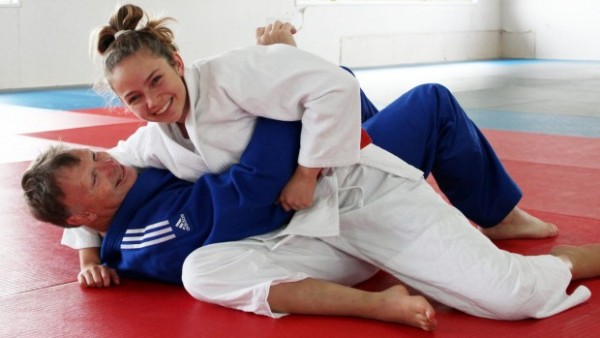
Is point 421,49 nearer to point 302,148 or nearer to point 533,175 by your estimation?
point 533,175

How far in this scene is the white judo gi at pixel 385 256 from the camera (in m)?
2.35

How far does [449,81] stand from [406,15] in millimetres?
4022

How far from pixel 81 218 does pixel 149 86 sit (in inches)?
19.5

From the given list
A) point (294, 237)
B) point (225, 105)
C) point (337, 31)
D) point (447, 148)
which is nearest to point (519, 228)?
point (447, 148)

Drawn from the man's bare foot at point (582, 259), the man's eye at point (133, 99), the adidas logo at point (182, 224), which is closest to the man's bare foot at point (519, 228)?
the man's bare foot at point (582, 259)

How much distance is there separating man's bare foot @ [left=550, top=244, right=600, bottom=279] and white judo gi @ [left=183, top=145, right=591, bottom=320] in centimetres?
10

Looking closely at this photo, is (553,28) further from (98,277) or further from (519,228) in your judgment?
(98,277)

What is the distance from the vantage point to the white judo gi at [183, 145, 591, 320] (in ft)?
7.70

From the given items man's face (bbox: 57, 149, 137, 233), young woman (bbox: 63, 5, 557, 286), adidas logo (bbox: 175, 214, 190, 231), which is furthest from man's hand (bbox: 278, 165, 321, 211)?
man's face (bbox: 57, 149, 137, 233)

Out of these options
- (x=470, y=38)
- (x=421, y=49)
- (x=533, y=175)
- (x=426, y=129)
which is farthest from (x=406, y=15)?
(x=426, y=129)

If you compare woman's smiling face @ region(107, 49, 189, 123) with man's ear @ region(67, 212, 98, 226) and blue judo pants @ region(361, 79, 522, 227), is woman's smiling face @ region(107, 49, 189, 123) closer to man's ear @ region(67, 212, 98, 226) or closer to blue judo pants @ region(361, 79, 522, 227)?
man's ear @ region(67, 212, 98, 226)

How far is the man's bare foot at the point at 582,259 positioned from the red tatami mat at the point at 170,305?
35mm

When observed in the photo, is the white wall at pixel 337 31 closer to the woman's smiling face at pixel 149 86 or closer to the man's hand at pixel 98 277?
the man's hand at pixel 98 277

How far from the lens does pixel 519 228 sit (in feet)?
10.2
